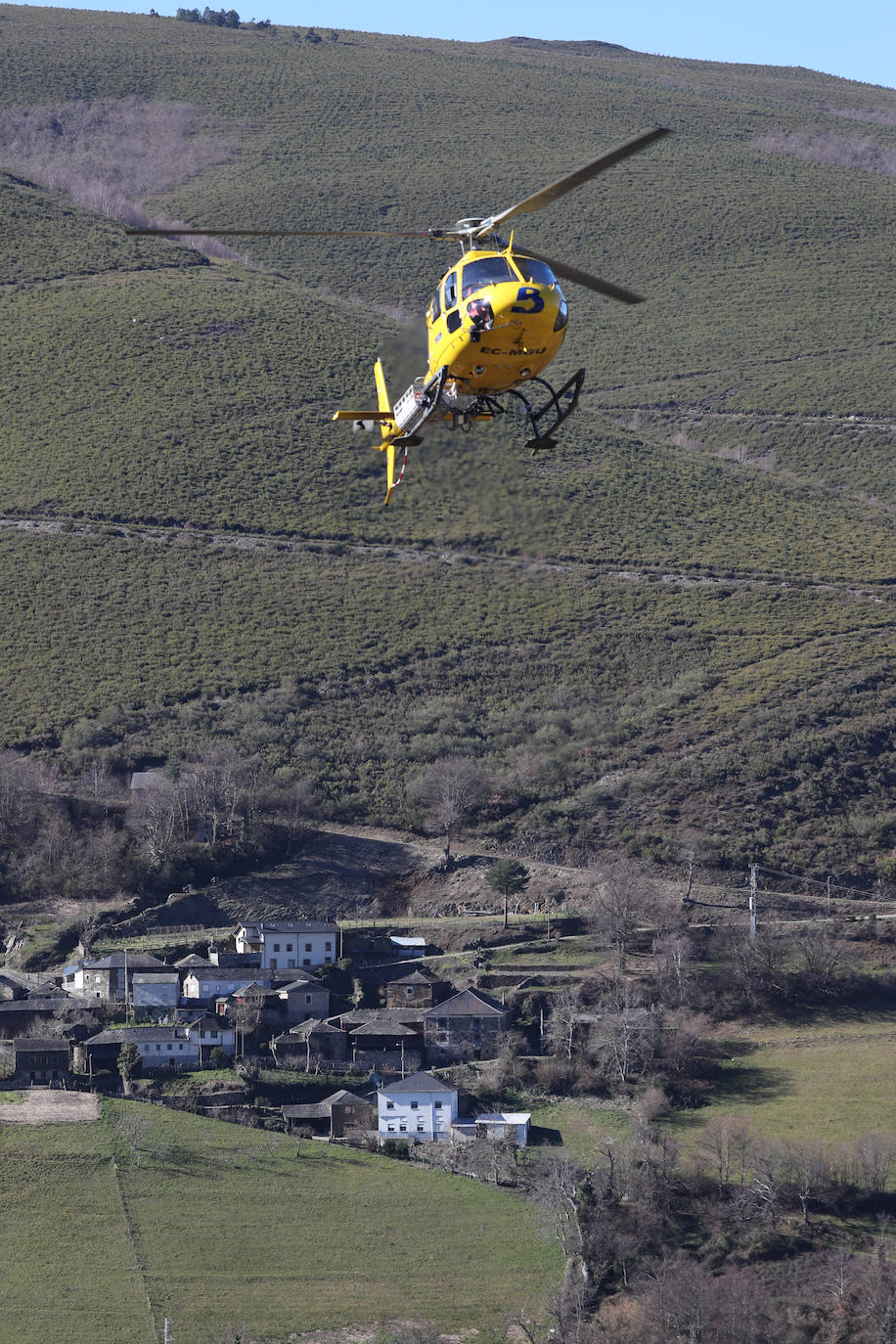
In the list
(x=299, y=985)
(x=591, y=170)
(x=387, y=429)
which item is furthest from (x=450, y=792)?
(x=591, y=170)

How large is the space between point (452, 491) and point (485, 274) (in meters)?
7.70

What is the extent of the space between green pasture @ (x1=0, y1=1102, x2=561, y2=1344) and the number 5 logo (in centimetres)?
2409

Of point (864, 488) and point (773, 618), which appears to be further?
point (864, 488)

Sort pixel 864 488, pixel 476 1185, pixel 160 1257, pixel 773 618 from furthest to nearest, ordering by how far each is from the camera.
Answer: pixel 864 488, pixel 773 618, pixel 476 1185, pixel 160 1257

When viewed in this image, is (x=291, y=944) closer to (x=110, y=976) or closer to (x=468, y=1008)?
(x=110, y=976)

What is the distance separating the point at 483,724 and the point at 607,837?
36.4ft

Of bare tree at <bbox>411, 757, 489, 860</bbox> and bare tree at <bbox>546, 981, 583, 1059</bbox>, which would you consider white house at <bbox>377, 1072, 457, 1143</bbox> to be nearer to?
bare tree at <bbox>546, 981, 583, 1059</bbox>

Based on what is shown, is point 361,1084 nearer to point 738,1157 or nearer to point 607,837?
point 738,1157

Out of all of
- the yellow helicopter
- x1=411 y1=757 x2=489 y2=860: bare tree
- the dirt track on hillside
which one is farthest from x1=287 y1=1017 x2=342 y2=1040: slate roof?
the yellow helicopter

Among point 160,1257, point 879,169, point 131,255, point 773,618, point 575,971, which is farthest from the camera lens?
point 879,169

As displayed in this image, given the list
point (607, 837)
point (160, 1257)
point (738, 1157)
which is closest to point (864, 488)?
point (607, 837)

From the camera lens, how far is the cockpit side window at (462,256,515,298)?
101 ft

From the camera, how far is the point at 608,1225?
4841cm

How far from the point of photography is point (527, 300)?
3041cm
